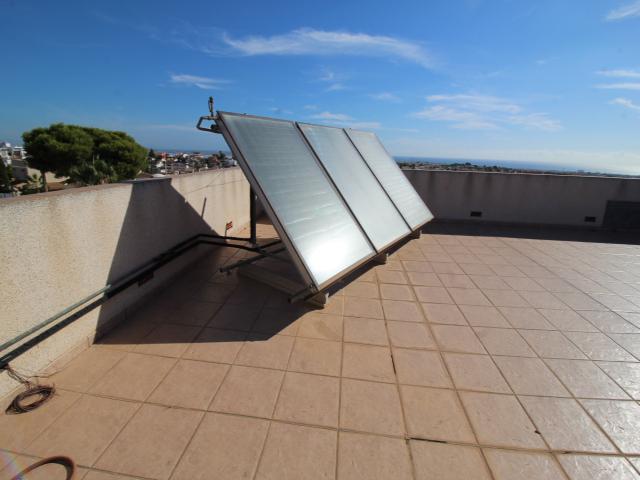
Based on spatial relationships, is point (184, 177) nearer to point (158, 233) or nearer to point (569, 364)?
point (158, 233)

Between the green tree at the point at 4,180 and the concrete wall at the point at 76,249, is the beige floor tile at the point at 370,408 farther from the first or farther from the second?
the green tree at the point at 4,180

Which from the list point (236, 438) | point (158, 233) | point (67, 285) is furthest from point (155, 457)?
point (158, 233)

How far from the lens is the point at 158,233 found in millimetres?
4039

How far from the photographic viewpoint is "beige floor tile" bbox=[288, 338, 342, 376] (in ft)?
9.12

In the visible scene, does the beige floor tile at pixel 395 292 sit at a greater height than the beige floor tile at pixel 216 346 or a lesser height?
lesser

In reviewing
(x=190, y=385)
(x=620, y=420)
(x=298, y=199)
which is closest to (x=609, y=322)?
(x=620, y=420)

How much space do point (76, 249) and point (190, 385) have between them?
5.39 ft

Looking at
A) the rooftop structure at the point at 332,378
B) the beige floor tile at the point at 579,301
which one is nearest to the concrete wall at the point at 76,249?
the rooftop structure at the point at 332,378

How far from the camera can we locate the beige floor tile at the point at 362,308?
12.3 feet

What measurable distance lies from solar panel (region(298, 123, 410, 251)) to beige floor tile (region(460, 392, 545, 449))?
7.35 ft

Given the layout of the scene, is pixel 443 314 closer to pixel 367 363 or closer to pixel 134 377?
pixel 367 363

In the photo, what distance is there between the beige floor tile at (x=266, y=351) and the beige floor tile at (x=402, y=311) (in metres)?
1.32

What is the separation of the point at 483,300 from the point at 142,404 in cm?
411

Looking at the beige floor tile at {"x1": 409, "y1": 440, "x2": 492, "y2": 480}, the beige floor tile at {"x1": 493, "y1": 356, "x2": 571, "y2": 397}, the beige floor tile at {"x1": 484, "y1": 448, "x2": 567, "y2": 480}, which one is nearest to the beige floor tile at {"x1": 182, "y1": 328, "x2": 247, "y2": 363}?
the beige floor tile at {"x1": 409, "y1": 440, "x2": 492, "y2": 480}
